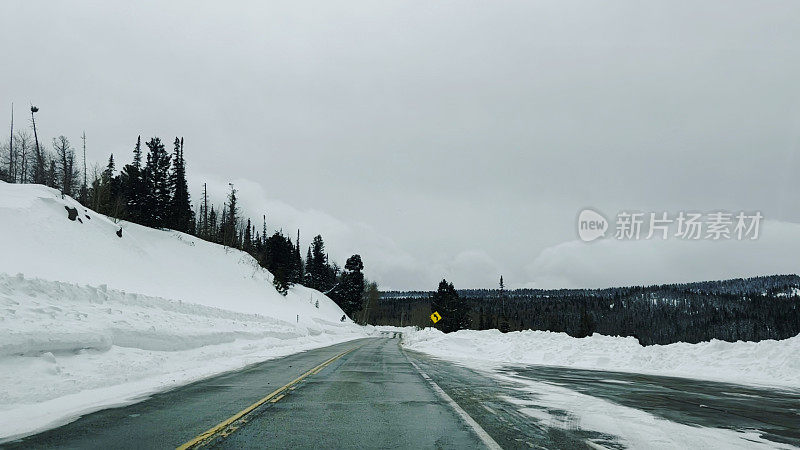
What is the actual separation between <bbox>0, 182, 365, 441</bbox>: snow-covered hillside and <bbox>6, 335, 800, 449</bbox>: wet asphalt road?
1217 mm

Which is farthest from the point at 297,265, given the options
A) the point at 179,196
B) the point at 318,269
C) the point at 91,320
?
the point at 91,320

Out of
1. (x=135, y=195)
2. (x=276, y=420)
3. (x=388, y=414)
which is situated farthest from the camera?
(x=135, y=195)

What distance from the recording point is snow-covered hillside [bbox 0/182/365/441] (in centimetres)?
964

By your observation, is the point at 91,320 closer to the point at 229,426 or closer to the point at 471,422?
the point at 229,426

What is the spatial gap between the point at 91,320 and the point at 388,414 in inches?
428

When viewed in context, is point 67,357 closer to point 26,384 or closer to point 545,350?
point 26,384

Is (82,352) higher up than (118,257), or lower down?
lower down

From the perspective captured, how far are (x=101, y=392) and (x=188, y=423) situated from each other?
4.36 m

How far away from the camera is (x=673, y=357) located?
17969mm

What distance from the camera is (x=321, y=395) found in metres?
10.1

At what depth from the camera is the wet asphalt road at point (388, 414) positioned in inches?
238

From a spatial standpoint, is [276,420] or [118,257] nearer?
[276,420]

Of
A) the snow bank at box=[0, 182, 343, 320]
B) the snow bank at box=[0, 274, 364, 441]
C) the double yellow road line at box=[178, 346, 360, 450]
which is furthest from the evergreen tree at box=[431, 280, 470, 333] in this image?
the double yellow road line at box=[178, 346, 360, 450]

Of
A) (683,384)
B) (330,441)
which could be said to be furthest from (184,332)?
(683,384)
